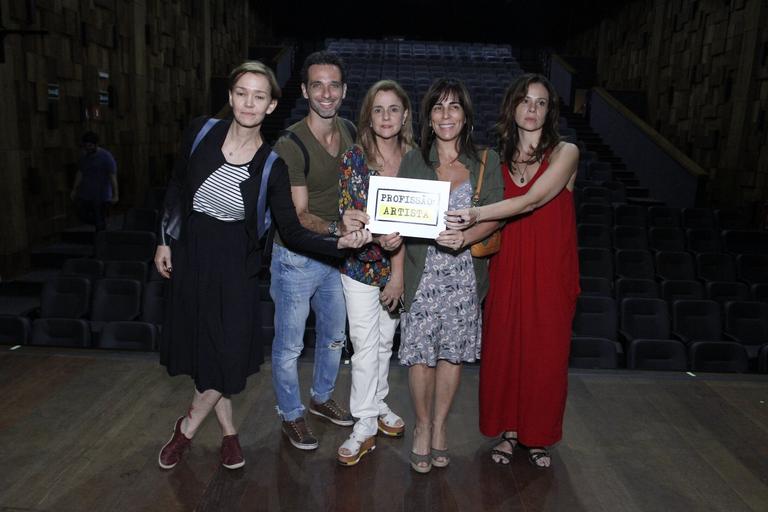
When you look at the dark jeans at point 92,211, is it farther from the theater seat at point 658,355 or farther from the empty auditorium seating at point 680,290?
the empty auditorium seating at point 680,290

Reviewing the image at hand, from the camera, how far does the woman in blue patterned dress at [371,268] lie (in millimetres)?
1974

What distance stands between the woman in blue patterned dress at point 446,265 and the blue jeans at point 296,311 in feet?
1.14

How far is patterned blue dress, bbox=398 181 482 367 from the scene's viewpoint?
1.99 m

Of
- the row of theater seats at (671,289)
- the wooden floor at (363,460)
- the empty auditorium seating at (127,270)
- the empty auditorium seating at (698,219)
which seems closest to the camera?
the wooden floor at (363,460)

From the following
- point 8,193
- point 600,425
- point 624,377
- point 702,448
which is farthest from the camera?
point 8,193

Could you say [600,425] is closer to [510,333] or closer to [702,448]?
[702,448]

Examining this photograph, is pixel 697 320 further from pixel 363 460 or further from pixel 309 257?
pixel 309 257

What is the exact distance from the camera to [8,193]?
5.21 meters

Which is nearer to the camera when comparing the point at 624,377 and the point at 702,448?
the point at 702,448

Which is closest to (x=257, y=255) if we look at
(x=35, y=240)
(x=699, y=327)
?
(x=699, y=327)

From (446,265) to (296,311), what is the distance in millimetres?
592

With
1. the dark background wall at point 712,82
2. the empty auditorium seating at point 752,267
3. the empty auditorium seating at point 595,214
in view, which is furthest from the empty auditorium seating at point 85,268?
the dark background wall at point 712,82

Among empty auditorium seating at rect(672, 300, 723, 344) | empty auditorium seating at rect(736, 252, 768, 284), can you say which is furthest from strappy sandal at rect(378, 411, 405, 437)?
empty auditorium seating at rect(736, 252, 768, 284)

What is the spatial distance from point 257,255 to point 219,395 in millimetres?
521
